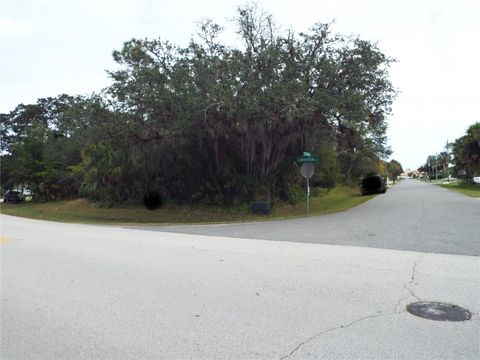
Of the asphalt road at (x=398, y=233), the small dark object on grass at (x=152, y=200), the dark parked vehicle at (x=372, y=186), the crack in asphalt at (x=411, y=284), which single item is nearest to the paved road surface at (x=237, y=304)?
the crack in asphalt at (x=411, y=284)

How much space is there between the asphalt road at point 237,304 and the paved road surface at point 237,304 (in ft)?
0.06

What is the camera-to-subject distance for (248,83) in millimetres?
16875

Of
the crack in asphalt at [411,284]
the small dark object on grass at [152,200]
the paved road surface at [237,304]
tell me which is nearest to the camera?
the paved road surface at [237,304]

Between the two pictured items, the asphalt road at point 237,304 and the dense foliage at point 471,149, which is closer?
the asphalt road at point 237,304

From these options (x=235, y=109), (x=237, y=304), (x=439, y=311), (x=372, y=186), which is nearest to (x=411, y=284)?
(x=439, y=311)

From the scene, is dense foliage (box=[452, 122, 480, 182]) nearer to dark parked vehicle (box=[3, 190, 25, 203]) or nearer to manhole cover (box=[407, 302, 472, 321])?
manhole cover (box=[407, 302, 472, 321])

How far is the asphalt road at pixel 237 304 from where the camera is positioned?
3.75m

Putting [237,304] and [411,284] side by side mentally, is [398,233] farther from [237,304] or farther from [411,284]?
[237,304]

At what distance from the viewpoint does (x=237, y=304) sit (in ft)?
16.3

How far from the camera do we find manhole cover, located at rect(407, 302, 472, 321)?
4383 mm

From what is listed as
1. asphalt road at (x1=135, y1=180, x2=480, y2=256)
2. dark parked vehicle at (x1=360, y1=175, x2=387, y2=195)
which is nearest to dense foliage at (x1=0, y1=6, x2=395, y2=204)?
asphalt road at (x1=135, y1=180, x2=480, y2=256)

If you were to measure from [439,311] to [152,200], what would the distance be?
2323 centimetres

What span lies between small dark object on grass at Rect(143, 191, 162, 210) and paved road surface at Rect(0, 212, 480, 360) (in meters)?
17.0

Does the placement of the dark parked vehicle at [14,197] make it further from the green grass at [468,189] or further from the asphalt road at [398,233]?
the green grass at [468,189]
